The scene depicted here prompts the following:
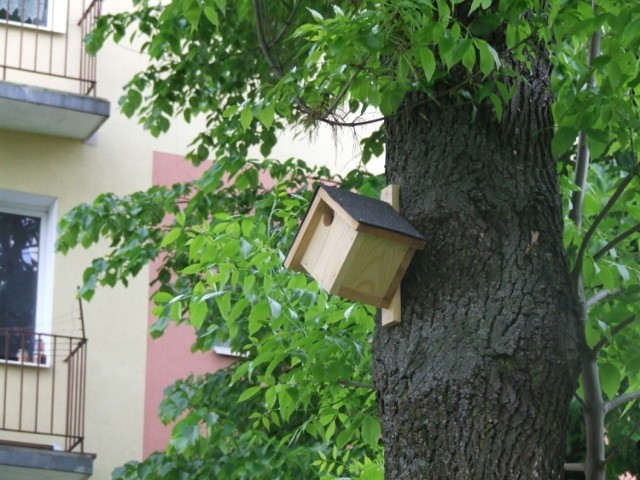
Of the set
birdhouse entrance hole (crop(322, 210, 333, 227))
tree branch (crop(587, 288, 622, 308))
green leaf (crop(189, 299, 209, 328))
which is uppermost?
birdhouse entrance hole (crop(322, 210, 333, 227))

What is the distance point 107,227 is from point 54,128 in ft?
7.63

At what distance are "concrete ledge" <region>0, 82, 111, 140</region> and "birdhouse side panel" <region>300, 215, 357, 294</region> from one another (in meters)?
6.43

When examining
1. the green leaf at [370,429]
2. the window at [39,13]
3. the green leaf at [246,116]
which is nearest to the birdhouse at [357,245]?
the green leaf at [246,116]

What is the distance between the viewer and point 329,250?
431 centimetres

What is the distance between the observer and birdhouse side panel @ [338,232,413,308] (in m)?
3.98

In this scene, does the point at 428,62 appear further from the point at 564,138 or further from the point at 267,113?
the point at 267,113

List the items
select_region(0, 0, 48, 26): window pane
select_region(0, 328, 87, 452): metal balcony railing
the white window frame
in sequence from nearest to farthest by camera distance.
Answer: select_region(0, 328, 87, 452): metal balcony railing
the white window frame
select_region(0, 0, 48, 26): window pane

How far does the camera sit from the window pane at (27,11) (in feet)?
37.0

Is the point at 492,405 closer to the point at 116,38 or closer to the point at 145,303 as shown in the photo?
the point at 116,38

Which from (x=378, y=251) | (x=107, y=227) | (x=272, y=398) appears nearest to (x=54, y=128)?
(x=107, y=227)

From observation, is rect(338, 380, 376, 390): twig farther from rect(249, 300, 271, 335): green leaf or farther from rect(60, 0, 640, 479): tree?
rect(249, 300, 271, 335): green leaf

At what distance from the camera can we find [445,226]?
3.96 meters

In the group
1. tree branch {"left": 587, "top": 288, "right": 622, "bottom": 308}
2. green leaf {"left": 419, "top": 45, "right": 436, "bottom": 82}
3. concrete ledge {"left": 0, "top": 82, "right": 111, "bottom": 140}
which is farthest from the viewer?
concrete ledge {"left": 0, "top": 82, "right": 111, "bottom": 140}

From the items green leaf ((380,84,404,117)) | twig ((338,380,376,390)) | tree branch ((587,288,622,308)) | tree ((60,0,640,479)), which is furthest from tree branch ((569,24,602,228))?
twig ((338,380,376,390))
